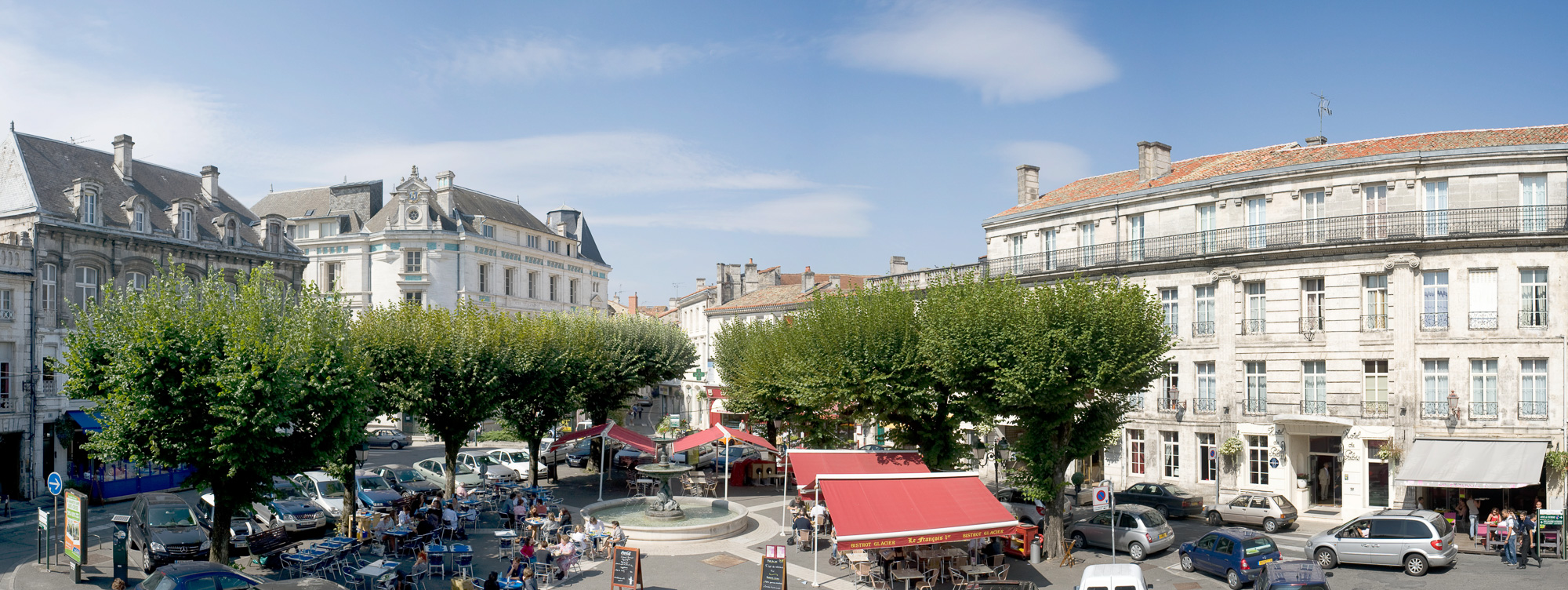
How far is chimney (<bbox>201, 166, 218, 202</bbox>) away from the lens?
43.3 metres

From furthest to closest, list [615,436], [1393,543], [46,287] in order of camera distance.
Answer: [46,287] < [615,436] < [1393,543]

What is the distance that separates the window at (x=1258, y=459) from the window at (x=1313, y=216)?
6.79m

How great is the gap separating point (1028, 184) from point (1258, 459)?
15.6 m

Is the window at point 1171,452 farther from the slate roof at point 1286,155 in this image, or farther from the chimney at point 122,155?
the chimney at point 122,155

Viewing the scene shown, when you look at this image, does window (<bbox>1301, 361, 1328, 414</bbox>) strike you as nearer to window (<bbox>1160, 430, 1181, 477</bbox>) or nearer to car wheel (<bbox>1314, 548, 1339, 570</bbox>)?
window (<bbox>1160, 430, 1181, 477</bbox>)

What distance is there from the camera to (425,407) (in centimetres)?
2844

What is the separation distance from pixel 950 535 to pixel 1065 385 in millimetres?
5619

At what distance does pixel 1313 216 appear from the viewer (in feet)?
105

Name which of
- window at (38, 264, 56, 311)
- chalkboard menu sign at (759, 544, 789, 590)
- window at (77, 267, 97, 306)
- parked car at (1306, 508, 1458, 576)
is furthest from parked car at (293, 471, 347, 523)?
parked car at (1306, 508, 1458, 576)

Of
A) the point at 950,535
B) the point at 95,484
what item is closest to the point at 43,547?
the point at 95,484

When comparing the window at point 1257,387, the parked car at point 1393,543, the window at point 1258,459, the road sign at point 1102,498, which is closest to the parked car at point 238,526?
the road sign at point 1102,498

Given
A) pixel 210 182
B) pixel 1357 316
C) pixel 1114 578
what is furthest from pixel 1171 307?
pixel 210 182

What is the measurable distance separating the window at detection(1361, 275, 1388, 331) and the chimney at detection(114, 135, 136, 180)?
46101mm

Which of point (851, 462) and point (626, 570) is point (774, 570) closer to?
point (626, 570)
